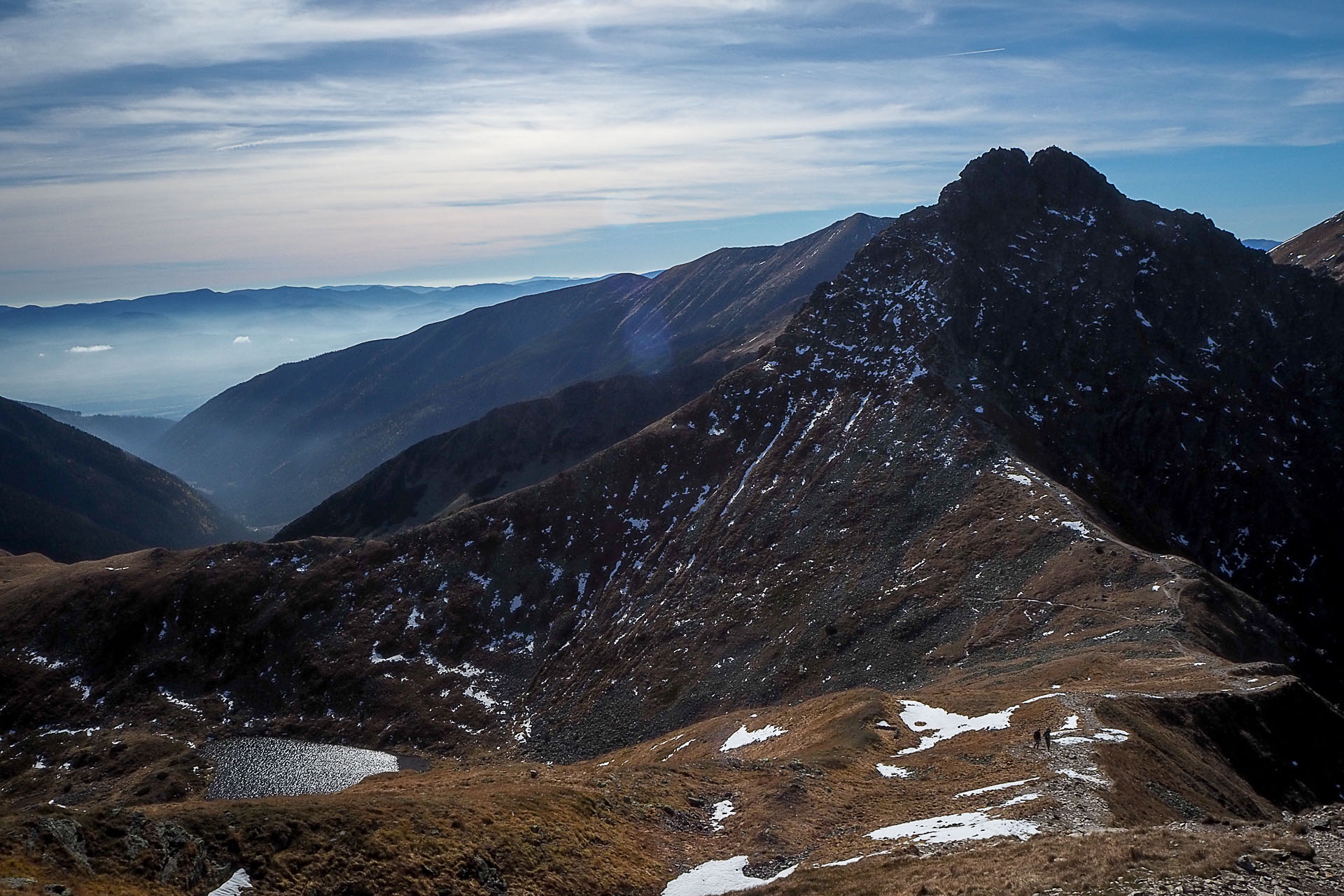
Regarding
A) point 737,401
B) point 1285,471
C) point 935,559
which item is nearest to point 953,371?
point 737,401

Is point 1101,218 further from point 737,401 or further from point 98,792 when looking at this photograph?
point 98,792

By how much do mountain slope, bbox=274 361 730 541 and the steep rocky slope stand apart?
5384 cm

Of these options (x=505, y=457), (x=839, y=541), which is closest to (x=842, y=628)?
(x=839, y=541)

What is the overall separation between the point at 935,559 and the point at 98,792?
3622 inches

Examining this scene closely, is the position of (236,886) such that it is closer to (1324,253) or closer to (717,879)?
(717,879)

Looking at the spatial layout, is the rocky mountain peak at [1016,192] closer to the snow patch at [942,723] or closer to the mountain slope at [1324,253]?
the mountain slope at [1324,253]

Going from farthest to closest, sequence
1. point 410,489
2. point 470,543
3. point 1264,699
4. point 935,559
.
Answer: point 410,489 < point 470,543 < point 935,559 < point 1264,699

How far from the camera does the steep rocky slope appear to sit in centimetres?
2841

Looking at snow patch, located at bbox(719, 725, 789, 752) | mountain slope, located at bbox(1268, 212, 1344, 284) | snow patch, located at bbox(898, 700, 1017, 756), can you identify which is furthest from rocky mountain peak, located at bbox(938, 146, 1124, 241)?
snow patch, located at bbox(898, 700, 1017, 756)

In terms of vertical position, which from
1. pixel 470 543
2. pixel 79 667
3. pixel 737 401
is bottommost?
pixel 79 667

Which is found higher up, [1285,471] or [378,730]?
[1285,471]

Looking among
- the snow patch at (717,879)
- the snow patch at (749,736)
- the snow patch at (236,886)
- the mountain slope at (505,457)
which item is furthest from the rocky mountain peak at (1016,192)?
the snow patch at (236,886)

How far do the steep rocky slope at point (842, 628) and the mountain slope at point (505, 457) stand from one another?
53.8 meters

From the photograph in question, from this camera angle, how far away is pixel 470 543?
4801 inches
